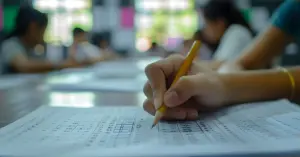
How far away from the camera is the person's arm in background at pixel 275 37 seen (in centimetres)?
92

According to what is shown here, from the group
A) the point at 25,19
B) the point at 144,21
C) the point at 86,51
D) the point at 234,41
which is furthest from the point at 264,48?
the point at 144,21

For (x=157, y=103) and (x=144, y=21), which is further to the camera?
(x=144, y=21)

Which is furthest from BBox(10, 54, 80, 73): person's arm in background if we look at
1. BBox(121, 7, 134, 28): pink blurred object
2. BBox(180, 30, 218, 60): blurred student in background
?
BBox(121, 7, 134, 28): pink blurred object

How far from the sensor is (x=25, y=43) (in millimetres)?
A: 2555

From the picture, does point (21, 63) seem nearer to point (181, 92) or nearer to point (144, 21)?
point (181, 92)

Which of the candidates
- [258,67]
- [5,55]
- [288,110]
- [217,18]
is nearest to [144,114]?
[288,110]

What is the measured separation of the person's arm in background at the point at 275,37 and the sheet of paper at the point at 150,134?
0.40 m

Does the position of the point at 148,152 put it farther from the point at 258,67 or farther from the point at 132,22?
the point at 132,22

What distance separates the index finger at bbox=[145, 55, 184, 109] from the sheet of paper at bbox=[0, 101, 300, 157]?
0.11ft

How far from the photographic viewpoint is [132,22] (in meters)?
5.82

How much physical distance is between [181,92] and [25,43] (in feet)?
7.37

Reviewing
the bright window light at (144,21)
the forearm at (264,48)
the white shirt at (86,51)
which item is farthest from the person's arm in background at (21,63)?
the bright window light at (144,21)

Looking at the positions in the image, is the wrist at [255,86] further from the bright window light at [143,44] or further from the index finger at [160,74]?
the bright window light at [143,44]

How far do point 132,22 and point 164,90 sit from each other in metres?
5.39
